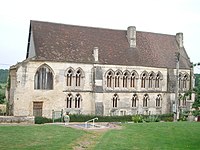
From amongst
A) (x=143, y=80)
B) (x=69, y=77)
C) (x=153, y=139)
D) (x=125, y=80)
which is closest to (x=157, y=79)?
(x=143, y=80)

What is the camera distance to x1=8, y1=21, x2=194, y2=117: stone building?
43.7 m

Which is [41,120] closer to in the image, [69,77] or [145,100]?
[69,77]

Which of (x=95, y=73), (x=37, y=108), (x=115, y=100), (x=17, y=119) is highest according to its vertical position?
(x=95, y=73)

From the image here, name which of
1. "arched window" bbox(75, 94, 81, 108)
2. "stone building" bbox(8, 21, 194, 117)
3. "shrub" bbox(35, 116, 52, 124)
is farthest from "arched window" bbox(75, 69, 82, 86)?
"shrub" bbox(35, 116, 52, 124)

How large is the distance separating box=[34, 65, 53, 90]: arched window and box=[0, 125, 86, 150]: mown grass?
16.7m

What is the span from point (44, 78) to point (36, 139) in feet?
71.9

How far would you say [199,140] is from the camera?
81.9 ft

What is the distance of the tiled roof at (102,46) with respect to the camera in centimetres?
4538

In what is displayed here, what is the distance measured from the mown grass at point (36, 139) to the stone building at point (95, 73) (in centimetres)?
1644

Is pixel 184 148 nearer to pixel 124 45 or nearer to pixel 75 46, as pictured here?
pixel 75 46

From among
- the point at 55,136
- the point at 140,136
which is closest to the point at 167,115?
the point at 140,136

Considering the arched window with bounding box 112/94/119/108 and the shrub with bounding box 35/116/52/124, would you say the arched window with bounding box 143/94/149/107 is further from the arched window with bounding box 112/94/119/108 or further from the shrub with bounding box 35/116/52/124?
the shrub with bounding box 35/116/52/124

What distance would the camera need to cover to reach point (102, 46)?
1960 inches

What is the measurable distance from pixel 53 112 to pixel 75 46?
9.68 metres
